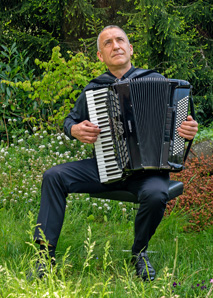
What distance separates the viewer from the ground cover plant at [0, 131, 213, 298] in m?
2.58

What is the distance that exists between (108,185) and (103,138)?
0.31 m

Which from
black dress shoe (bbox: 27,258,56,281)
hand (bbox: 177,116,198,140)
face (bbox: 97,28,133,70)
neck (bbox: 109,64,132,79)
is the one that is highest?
face (bbox: 97,28,133,70)

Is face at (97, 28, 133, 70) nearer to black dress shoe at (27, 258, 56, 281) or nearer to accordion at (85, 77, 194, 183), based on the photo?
accordion at (85, 77, 194, 183)

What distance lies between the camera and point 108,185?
3090mm

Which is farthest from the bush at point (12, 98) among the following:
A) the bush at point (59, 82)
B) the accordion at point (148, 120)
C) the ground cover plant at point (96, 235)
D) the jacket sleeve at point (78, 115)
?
the accordion at point (148, 120)

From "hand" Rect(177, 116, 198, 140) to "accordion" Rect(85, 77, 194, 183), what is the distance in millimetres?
40

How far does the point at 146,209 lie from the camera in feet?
9.28

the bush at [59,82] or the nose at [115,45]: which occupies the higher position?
the nose at [115,45]

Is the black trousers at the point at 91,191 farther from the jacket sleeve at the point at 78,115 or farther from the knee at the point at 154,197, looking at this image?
the jacket sleeve at the point at 78,115

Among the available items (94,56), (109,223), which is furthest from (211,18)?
(109,223)

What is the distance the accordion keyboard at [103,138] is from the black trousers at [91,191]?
89 millimetres

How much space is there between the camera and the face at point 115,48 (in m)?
3.30

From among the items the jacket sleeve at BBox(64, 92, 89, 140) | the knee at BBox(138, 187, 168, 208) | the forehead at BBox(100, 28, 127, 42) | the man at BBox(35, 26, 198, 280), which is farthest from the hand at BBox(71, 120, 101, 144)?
the forehead at BBox(100, 28, 127, 42)

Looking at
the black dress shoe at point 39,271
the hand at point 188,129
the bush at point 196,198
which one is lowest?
the bush at point 196,198
